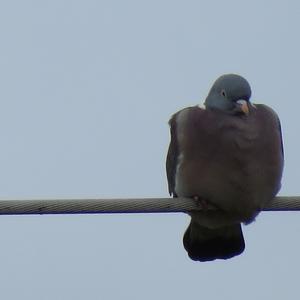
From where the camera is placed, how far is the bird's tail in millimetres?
7488

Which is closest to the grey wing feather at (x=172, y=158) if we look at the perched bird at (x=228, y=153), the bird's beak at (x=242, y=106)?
the perched bird at (x=228, y=153)

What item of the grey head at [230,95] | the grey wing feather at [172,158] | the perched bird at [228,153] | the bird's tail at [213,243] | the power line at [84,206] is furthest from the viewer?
the bird's tail at [213,243]

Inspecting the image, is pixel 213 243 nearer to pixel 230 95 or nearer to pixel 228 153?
pixel 228 153

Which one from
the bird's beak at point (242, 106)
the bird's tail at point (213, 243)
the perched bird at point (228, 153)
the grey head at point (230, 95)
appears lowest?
the bird's tail at point (213, 243)

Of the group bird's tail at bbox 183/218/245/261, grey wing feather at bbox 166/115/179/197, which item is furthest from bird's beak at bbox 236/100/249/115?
bird's tail at bbox 183/218/245/261

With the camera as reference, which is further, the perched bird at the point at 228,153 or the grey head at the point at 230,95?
the grey head at the point at 230,95

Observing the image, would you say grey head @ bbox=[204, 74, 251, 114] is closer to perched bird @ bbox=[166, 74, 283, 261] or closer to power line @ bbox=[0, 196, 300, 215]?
perched bird @ bbox=[166, 74, 283, 261]

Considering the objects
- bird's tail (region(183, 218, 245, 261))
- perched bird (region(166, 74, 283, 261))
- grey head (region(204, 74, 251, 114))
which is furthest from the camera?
bird's tail (region(183, 218, 245, 261))

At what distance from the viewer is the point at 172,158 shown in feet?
23.6

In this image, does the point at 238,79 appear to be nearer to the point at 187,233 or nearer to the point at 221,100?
the point at 221,100

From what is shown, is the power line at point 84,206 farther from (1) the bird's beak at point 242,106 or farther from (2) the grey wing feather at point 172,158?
(2) the grey wing feather at point 172,158

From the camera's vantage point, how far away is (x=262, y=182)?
674 centimetres

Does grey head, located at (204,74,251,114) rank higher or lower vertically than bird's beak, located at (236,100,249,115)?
higher

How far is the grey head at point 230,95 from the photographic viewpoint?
22.5ft
